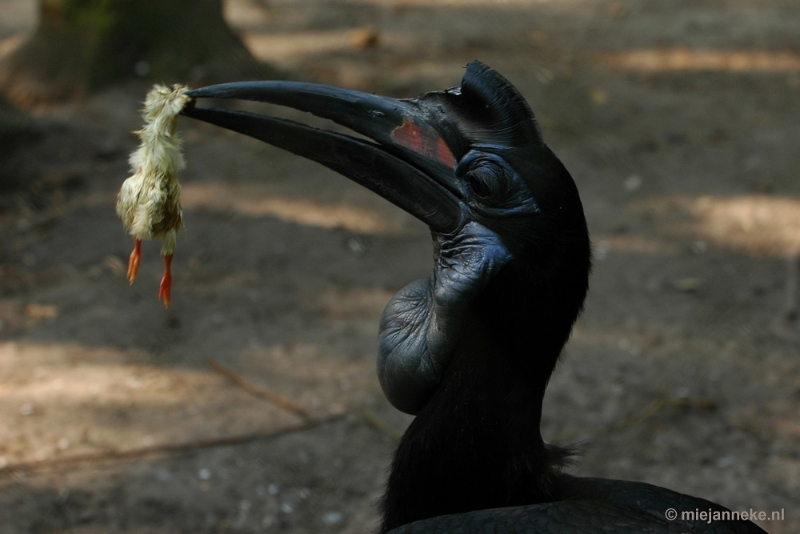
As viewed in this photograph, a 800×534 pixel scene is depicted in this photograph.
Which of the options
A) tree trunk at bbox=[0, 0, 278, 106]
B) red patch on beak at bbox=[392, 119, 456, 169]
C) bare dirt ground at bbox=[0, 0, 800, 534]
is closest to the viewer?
red patch on beak at bbox=[392, 119, 456, 169]

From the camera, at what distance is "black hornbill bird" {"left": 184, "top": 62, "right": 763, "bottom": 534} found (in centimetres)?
175

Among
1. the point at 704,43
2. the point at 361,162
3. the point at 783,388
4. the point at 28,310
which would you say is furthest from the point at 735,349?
the point at 704,43

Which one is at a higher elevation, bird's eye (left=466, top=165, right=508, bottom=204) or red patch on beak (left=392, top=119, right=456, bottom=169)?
red patch on beak (left=392, top=119, right=456, bottom=169)

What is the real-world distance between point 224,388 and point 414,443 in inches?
64.6

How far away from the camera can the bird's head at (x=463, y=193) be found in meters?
1.75

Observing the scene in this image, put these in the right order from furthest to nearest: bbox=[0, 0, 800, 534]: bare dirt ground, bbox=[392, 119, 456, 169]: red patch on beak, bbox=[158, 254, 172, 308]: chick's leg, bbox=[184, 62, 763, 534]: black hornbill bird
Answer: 1. bbox=[0, 0, 800, 534]: bare dirt ground
2. bbox=[158, 254, 172, 308]: chick's leg
3. bbox=[392, 119, 456, 169]: red patch on beak
4. bbox=[184, 62, 763, 534]: black hornbill bird

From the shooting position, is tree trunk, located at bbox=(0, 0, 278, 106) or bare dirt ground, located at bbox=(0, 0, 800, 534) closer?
bare dirt ground, located at bbox=(0, 0, 800, 534)

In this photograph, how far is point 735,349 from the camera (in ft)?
11.8

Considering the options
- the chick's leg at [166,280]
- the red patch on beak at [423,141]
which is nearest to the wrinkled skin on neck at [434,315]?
the red patch on beak at [423,141]

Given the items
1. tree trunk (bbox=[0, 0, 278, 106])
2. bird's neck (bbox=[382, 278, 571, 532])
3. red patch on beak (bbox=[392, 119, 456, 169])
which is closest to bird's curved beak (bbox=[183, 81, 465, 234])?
red patch on beak (bbox=[392, 119, 456, 169])

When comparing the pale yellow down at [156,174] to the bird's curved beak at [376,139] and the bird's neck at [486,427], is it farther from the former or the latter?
the bird's neck at [486,427]

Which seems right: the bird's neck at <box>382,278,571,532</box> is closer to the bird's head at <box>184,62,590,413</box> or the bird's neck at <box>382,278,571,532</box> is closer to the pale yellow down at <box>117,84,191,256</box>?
the bird's head at <box>184,62,590,413</box>

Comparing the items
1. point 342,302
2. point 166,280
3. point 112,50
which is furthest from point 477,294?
point 112,50

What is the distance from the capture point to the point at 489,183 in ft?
5.81
